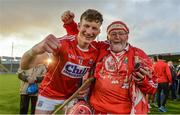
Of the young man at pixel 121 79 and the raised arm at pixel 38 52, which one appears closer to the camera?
the raised arm at pixel 38 52

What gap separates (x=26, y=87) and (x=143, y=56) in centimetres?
523

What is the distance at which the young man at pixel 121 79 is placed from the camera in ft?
16.0

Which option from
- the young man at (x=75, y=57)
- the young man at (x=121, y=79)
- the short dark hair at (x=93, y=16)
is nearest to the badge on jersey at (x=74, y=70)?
the young man at (x=75, y=57)

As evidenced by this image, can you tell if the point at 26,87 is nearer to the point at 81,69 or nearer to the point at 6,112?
the point at 6,112

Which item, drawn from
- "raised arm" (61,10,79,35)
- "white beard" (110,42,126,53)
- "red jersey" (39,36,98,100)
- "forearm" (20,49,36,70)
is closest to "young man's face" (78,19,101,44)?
"red jersey" (39,36,98,100)

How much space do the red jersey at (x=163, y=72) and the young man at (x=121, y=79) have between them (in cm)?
1012

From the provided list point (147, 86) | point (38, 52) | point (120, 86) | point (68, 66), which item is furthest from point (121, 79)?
point (38, 52)

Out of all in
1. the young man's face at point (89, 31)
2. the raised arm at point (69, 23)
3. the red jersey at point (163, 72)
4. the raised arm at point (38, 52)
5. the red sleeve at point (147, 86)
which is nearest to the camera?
the raised arm at point (38, 52)

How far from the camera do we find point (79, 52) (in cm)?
515

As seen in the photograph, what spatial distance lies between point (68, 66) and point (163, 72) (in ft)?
34.7

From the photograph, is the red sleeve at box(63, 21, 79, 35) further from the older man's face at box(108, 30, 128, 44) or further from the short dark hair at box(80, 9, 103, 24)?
the older man's face at box(108, 30, 128, 44)

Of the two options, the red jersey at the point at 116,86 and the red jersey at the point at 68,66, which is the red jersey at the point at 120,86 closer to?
the red jersey at the point at 116,86

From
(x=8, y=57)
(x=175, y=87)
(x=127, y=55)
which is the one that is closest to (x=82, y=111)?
(x=127, y=55)

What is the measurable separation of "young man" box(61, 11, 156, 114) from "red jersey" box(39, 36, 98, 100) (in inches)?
6.7
